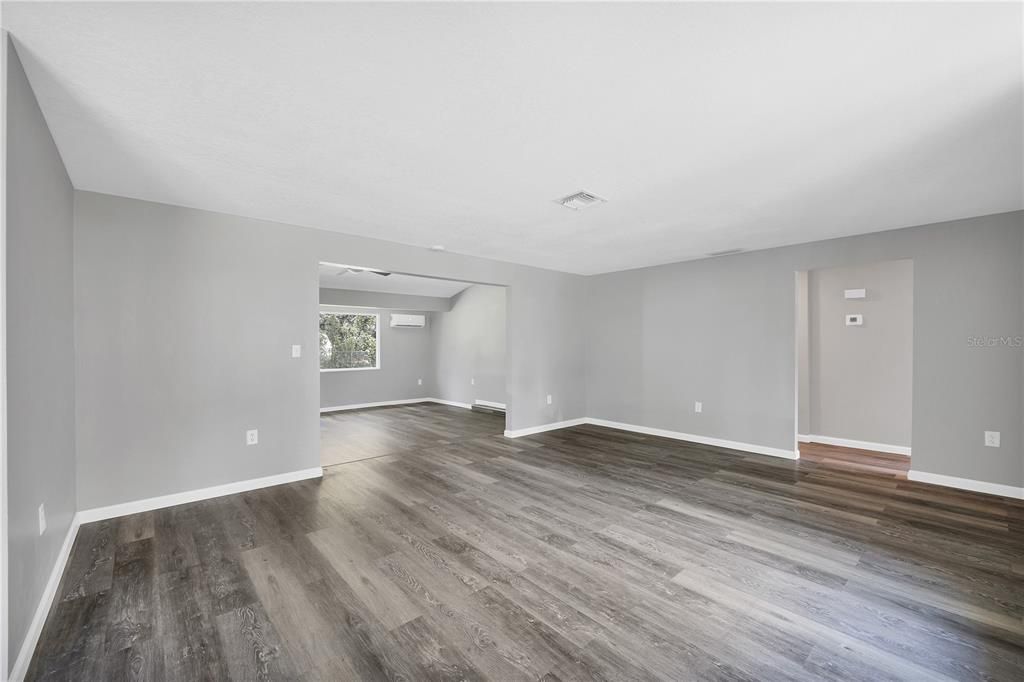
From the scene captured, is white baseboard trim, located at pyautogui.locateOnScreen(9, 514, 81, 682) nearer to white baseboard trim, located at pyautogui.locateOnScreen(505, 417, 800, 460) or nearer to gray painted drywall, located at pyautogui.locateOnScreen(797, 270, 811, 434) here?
white baseboard trim, located at pyautogui.locateOnScreen(505, 417, 800, 460)

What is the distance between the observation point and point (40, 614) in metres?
1.83

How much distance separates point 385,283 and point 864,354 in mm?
6839

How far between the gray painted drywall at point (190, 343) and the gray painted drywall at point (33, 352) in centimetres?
40

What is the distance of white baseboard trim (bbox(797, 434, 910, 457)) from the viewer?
15.6ft

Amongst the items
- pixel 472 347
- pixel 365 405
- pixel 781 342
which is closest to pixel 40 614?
pixel 781 342

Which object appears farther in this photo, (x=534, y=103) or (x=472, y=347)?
(x=472, y=347)

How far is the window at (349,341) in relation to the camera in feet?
26.6

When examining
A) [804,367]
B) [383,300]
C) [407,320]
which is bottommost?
[804,367]

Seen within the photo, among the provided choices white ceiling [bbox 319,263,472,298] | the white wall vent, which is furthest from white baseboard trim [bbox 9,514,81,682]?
the white wall vent

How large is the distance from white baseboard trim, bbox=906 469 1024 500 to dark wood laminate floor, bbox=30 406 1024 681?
0.52 ft

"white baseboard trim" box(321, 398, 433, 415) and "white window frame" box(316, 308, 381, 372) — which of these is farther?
"white window frame" box(316, 308, 381, 372)

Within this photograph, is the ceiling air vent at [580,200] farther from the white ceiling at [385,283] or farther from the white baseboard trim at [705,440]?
the white baseboard trim at [705,440]

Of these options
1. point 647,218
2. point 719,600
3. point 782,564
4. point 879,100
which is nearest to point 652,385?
point 647,218

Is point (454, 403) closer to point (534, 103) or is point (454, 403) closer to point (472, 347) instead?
point (472, 347)
